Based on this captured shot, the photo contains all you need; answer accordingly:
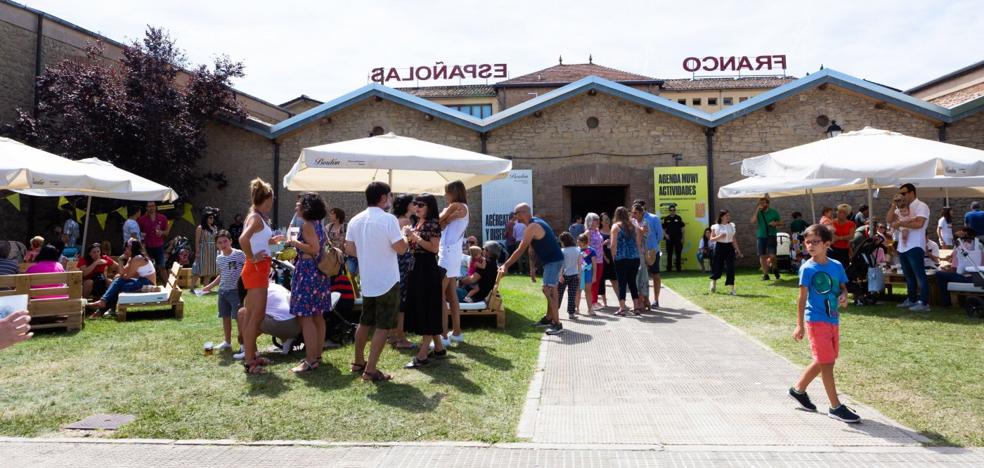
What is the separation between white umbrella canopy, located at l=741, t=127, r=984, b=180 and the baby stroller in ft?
5.42

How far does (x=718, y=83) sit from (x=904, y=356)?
49026 millimetres

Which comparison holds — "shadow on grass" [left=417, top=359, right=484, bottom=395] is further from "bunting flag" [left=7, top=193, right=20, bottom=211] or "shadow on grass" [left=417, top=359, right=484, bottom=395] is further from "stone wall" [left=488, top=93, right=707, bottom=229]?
"bunting flag" [left=7, top=193, right=20, bottom=211]

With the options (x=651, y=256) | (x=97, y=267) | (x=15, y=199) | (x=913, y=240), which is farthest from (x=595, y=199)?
(x=15, y=199)

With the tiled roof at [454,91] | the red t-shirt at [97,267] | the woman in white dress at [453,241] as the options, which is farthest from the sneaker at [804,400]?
the tiled roof at [454,91]

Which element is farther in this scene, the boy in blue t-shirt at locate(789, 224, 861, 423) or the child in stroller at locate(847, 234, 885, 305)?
the child in stroller at locate(847, 234, 885, 305)

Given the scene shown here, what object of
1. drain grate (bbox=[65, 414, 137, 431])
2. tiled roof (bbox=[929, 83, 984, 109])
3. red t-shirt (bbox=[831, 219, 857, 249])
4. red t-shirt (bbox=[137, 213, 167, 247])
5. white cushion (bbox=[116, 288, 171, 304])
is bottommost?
drain grate (bbox=[65, 414, 137, 431])

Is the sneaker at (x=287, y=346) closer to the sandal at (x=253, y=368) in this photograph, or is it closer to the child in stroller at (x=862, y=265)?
the sandal at (x=253, y=368)

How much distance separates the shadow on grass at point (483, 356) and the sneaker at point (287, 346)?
5.90ft

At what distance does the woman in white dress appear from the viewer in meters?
6.62

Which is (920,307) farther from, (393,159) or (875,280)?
(393,159)

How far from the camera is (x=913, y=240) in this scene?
9.15 m

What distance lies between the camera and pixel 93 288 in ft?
33.6

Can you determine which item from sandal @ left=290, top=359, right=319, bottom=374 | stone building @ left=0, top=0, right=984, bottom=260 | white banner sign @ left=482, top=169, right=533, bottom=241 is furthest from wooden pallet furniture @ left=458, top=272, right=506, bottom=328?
stone building @ left=0, top=0, right=984, bottom=260

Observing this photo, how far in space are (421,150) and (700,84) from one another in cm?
4754
